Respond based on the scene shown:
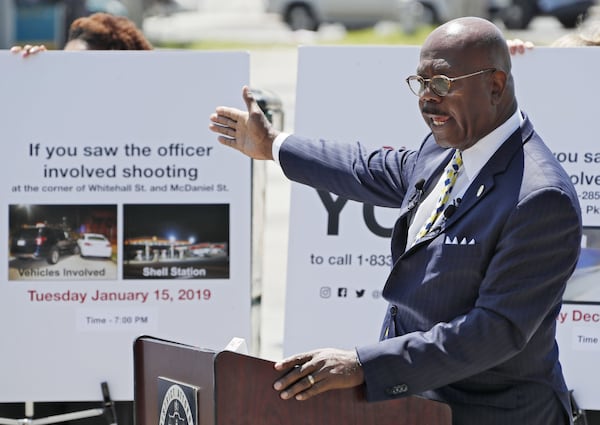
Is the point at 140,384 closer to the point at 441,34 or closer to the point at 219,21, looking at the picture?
the point at 441,34

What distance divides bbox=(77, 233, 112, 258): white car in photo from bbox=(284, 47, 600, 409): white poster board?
732mm

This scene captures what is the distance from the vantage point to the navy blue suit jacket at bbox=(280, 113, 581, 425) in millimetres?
2314

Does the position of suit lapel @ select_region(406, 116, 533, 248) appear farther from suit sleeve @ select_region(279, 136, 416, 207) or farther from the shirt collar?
suit sleeve @ select_region(279, 136, 416, 207)

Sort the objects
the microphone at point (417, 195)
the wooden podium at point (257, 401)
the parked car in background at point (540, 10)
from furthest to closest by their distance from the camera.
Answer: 1. the parked car in background at point (540, 10)
2. the microphone at point (417, 195)
3. the wooden podium at point (257, 401)

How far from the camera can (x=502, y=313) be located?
2305 mm

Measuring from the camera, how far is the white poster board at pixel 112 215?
4105 mm

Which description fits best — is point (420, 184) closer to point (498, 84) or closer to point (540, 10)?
point (498, 84)

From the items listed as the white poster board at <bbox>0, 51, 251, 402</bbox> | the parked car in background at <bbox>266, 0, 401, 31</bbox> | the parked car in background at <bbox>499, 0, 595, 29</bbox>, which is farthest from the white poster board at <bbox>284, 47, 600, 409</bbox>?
the parked car in background at <bbox>499, 0, 595, 29</bbox>

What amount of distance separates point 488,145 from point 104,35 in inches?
95.9

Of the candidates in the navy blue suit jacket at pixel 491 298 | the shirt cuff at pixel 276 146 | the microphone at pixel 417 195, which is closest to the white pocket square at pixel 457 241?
the navy blue suit jacket at pixel 491 298

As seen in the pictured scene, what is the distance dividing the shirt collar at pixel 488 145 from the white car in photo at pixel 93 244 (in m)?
2.04

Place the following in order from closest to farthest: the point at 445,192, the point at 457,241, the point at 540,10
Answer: the point at 457,241 → the point at 445,192 → the point at 540,10

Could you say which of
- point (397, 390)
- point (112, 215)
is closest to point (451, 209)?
point (397, 390)

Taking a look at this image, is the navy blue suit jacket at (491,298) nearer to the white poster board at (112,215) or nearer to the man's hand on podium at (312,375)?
the man's hand on podium at (312,375)
